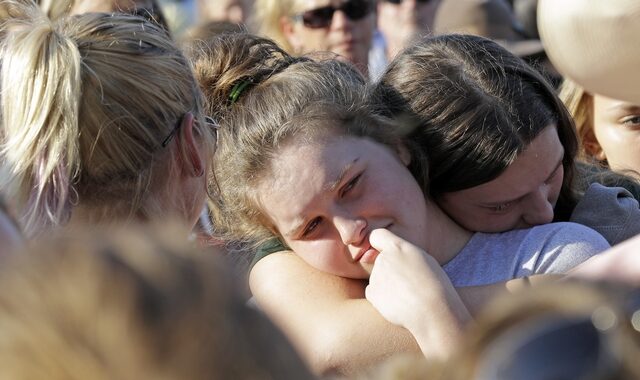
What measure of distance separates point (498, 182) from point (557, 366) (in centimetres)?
152

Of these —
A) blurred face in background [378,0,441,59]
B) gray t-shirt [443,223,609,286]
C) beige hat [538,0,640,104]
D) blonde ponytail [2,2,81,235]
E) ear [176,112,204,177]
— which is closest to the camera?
beige hat [538,0,640,104]

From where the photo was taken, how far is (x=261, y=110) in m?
2.33

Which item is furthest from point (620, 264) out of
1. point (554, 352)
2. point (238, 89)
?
point (238, 89)

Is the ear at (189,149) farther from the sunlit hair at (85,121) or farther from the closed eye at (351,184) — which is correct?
the closed eye at (351,184)

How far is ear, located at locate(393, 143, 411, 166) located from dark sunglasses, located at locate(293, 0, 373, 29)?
215cm

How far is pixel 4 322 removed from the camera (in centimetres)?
77

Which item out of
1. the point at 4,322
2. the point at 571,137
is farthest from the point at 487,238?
the point at 4,322

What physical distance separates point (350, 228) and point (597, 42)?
2.50ft

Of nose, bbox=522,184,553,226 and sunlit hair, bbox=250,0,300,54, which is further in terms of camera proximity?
sunlit hair, bbox=250,0,300,54

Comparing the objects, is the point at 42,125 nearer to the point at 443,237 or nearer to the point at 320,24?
the point at 443,237

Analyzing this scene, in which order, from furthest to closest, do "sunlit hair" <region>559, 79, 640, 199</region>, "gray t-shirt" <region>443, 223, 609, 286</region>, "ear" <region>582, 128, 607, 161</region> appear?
1. "ear" <region>582, 128, 607, 161</region>
2. "sunlit hair" <region>559, 79, 640, 199</region>
3. "gray t-shirt" <region>443, 223, 609, 286</region>

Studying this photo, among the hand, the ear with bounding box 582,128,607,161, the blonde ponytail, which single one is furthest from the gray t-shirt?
the ear with bounding box 582,128,607,161

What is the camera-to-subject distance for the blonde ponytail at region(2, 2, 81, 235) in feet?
6.09

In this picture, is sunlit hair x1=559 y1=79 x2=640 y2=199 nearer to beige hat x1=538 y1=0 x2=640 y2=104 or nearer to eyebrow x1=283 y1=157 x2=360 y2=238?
eyebrow x1=283 y1=157 x2=360 y2=238
